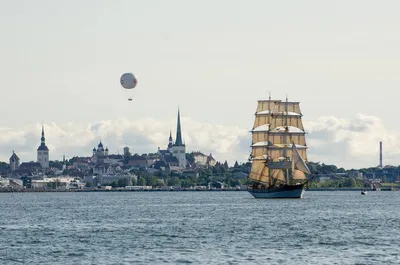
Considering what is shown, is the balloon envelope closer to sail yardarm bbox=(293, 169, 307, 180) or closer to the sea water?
the sea water

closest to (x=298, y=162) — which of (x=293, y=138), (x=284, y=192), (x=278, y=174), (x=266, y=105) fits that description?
(x=284, y=192)

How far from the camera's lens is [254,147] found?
159875 millimetres

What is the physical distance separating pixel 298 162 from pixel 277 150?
976 cm

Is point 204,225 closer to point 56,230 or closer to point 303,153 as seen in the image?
point 56,230

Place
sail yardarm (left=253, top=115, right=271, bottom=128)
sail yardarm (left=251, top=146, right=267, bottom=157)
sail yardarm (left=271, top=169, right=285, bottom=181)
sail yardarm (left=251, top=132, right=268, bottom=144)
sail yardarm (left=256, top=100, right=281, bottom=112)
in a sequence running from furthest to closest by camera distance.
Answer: sail yardarm (left=253, top=115, right=271, bottom=128) → sail yardarm (left=256, top=100, right=281, bottom=112) → sail yardarm (left=251, top=132, right=268, bottom=144) → sail yardarm (left=251, top=146, right=267, bottom=157) → sail yardarm (left=271, top=169, right=285, bottom=181)

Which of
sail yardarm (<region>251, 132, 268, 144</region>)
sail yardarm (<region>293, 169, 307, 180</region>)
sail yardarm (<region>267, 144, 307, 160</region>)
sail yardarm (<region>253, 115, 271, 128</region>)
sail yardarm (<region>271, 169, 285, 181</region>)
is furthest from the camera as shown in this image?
sail yardarm (<region>253, 115, 271, 128</region>)

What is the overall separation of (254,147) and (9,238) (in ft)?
319

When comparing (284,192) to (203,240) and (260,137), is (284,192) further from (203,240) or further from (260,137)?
(203,240)

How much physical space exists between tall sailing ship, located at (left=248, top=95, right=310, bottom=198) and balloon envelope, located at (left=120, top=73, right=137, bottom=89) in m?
55.2

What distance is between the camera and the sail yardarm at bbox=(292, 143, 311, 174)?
145 m

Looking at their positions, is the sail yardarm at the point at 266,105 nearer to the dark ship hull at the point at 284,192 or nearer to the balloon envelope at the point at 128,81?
the dark ship hull at the point at 284,192

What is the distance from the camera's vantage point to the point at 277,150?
155 meters

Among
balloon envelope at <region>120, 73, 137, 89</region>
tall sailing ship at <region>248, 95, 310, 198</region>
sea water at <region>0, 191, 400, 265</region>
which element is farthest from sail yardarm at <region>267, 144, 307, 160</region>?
sea water at <region>0, 191, 400, 265</region>

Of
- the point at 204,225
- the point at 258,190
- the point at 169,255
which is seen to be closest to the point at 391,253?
the point at 169,255
